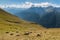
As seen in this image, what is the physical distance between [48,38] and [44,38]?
0.61 metres

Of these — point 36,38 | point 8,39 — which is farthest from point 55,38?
point 8,39

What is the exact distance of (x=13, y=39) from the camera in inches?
1262

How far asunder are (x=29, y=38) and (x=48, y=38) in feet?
9.40

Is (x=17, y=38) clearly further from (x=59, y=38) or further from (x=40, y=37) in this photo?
(x=59, y=38)

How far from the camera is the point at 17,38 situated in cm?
3231

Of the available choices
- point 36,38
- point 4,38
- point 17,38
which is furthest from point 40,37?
point 4,38

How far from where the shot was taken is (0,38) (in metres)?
33.4

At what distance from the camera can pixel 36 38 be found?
104 ft

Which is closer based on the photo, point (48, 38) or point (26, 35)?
point (48, 38)

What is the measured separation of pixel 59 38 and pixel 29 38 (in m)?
4.54

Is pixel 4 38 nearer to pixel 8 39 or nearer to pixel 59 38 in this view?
pixel 8 39

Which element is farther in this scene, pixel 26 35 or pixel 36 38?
pixel 26 35

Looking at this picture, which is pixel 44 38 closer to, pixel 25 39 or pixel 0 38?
pixel 25 39

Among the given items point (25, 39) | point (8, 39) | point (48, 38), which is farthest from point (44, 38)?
point (8, 39)
